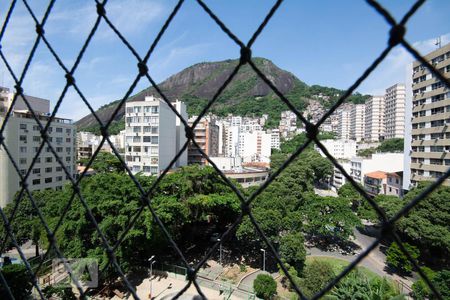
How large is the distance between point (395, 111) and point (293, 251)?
31.3 m

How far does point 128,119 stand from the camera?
12.7 m

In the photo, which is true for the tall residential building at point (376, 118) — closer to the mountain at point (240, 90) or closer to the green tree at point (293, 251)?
the mountain at point (240, 90)

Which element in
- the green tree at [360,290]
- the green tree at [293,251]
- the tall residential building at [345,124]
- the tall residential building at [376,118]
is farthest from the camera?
the tall residential building at [345,124]

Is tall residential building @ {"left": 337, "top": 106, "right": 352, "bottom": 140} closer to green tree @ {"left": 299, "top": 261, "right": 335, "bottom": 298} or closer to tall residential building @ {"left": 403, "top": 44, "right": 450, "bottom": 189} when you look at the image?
tall residential building @ {"left": 403, "top": 44, "right": 450, "bottom": 189}

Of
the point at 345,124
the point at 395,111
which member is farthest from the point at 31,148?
the point at 345,124

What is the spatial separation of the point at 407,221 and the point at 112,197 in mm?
7954

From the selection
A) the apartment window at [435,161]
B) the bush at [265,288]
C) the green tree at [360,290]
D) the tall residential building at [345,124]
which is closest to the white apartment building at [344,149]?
the apartment window at [435,161]

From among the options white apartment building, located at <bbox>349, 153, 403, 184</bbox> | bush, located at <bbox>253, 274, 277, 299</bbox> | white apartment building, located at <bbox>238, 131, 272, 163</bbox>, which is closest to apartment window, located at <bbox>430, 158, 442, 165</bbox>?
white apartment building, located at <bbox>349, 153, 403, 184</bbox>

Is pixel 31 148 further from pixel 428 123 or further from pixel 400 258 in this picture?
pixel 428 123

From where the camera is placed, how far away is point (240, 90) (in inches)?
2820

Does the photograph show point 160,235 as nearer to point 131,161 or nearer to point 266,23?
point 266,23

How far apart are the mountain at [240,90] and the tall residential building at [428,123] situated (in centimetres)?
4106

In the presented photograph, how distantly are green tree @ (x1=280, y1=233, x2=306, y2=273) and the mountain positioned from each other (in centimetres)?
4458

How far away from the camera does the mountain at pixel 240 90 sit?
58.8 metres
